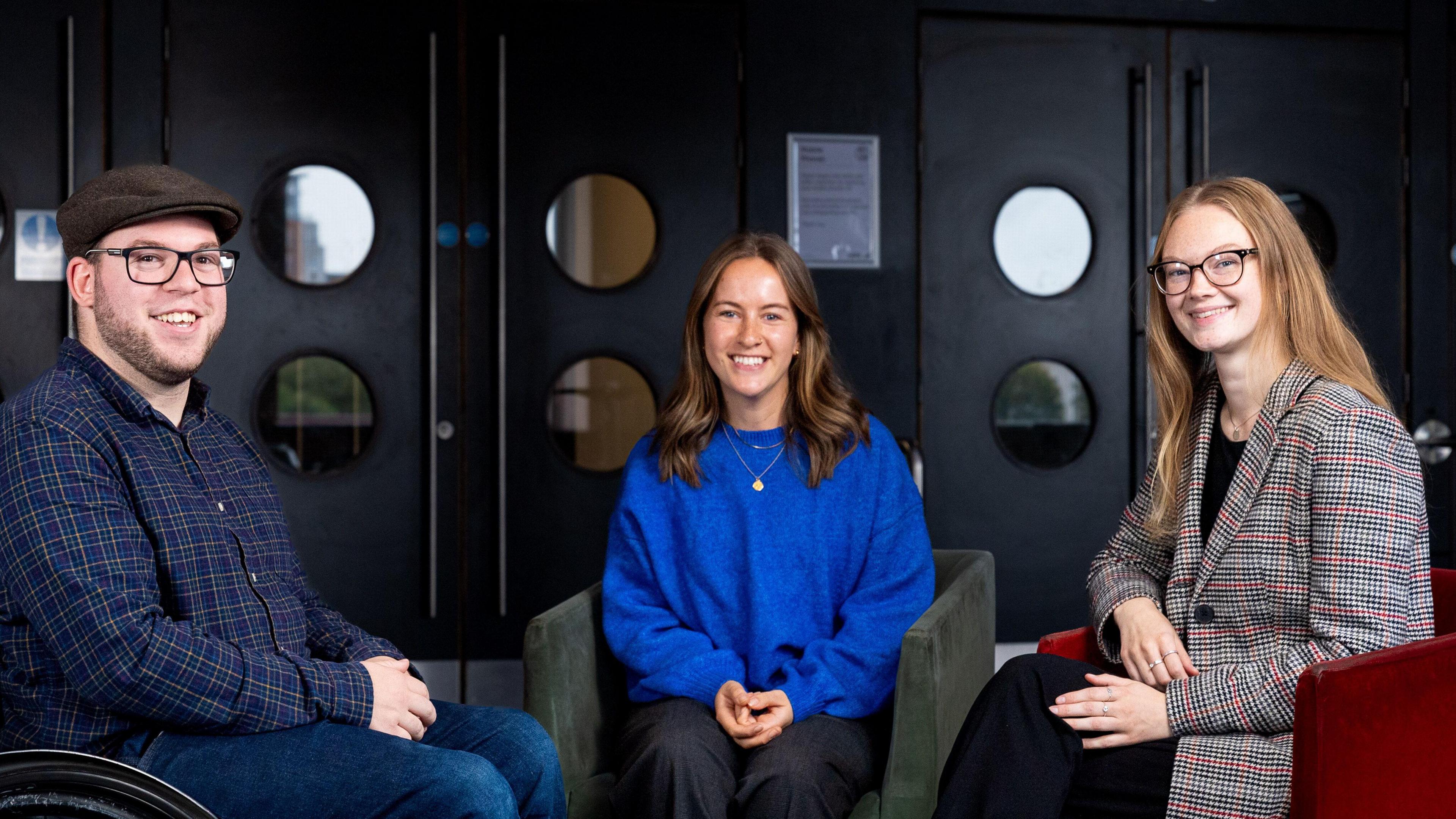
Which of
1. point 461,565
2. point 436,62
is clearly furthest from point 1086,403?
point 436,62

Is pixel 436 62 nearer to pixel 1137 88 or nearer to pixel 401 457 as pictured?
pixel 401 457

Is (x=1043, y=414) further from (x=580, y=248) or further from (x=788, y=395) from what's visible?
(x=788, y=395)

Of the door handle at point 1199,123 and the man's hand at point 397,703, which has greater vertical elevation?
the door handle at point 1199,123

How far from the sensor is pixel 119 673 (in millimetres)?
1322

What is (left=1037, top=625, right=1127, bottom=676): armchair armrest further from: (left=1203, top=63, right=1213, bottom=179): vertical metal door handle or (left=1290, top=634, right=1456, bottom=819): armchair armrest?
(left=1203, top=63, right=1213, bottom=179): vertical metal door handle

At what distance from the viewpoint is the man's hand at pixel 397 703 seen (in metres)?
1.54

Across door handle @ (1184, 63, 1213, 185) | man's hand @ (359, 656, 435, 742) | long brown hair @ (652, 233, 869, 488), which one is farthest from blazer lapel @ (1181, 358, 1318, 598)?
door handle @ (1184, 63, 1213, 185)

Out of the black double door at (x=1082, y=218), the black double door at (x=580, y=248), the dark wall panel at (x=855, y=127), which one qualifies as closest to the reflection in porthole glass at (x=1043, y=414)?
the black double door at (x=1082, y=218)

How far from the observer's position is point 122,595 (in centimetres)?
135

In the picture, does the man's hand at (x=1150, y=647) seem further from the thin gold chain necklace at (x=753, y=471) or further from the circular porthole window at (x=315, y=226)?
the circular porthole window at (x=315, y=226)

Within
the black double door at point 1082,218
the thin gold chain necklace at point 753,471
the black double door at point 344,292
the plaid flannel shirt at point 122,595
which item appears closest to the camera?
the plaid flannel shirt at point 122,595

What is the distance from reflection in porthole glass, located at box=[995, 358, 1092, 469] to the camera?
3463 millimetres

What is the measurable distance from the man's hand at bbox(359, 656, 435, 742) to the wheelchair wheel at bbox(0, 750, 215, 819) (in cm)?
32

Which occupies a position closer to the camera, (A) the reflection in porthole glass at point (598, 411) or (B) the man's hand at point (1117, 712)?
(B) the man's hand at point (1117, 712)
